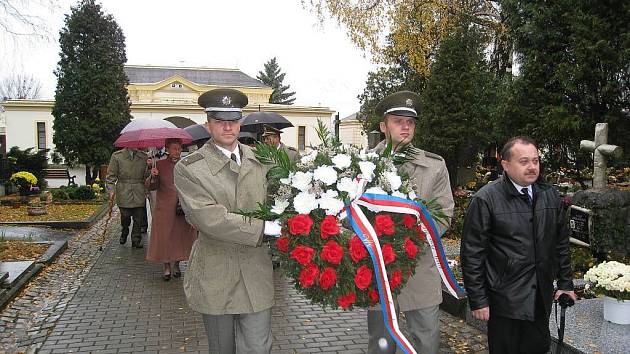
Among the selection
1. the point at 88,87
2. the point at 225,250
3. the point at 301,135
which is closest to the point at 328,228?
the point at 225,250

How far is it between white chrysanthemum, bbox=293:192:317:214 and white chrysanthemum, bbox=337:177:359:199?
16 cm

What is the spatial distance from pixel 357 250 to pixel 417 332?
0.86 meters

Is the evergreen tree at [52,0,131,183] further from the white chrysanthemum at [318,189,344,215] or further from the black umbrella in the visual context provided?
the white chrysanthemum at [318,189,344,215]

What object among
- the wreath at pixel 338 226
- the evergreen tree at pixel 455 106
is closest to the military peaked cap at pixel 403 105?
the wreath at pixel 338 226

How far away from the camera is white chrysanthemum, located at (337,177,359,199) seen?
9.66 feet

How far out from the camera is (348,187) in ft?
9.66

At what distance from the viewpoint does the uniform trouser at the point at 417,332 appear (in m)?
3.31

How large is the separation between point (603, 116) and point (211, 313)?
23.5 feet

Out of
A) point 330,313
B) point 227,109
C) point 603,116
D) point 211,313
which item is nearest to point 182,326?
point 330,313

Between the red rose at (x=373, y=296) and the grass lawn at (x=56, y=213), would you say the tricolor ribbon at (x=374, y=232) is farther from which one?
the grass lawn at (x=56, y=213)

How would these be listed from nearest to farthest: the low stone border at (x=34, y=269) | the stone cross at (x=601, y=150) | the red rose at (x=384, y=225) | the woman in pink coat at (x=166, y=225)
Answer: the red rose at (x=384, y=225) < the low stone border at (x=34, y=269) < the stone cross at (x=601, y=150) < the woman in pink coat at (x=166, y=225)

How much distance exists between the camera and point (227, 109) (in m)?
3.38

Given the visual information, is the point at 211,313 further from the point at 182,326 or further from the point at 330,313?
the point at 330,313

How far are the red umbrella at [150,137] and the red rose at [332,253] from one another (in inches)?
229
